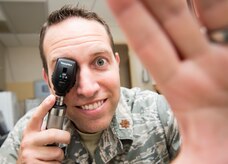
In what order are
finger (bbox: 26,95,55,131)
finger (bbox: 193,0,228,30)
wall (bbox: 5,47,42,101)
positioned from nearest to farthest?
finger (bbox: 193,0,228,30)
finger (bbox: 26,95,55,131)
wall (bbox: 5,47,42,101)

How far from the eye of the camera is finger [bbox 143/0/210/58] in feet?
0.77

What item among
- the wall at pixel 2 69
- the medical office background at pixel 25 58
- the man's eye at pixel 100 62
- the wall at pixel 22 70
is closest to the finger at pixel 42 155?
the man's eye at pixel 100 62

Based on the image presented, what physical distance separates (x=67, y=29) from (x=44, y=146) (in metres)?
0.31

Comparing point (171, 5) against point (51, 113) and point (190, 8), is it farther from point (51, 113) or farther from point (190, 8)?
point (51, 113)

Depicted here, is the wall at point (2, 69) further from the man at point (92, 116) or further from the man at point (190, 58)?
the man at point (190, 58)

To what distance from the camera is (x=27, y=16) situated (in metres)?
2.65

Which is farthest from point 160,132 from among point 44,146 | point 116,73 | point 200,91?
point 200,91

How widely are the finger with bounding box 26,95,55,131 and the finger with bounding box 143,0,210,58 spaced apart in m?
0.44

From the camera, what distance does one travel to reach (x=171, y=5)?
234 mm

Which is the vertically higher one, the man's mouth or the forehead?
the forehead

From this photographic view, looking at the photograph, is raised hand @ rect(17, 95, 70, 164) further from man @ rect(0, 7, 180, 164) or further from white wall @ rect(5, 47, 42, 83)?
white wall @ rect(5, 47, 42, 83)

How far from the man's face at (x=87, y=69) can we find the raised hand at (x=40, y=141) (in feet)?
0.26

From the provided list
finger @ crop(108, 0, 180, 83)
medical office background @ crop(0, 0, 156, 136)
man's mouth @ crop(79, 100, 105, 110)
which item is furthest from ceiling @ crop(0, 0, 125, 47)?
finger @ crop(108, 0, 180, 83)

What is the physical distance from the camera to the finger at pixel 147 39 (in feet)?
0.79
